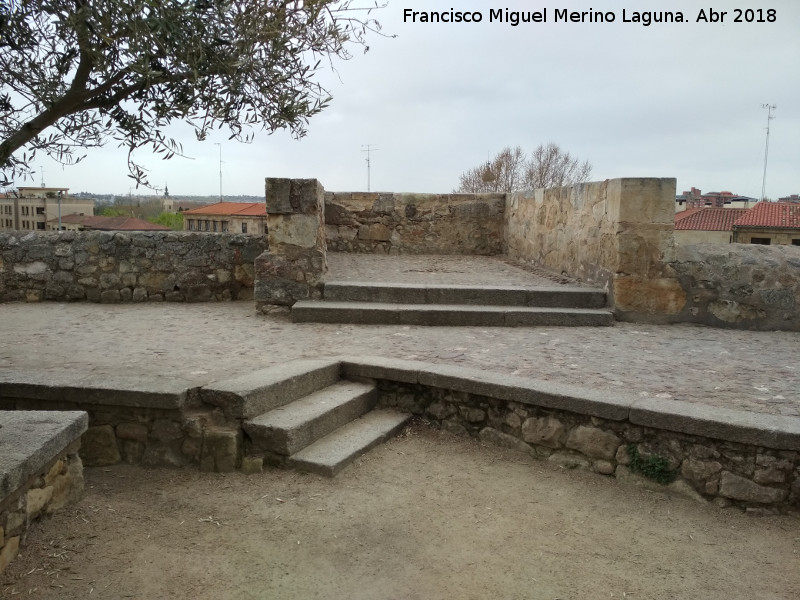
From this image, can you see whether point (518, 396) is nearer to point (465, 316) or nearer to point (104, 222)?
point (465, 316)

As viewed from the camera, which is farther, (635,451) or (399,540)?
(635,451)

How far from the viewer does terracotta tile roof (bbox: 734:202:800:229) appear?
27302mm

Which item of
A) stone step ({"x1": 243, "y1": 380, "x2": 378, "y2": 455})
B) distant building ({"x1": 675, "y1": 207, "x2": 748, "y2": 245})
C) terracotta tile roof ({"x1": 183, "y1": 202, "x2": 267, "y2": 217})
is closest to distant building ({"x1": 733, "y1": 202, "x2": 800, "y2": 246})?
distant building ({"x1": 675, "y1": 207, "x2": 748, "y2": 245})

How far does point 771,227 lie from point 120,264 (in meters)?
28.1

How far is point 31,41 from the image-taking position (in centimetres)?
309

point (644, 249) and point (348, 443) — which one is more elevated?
point (644, 249)

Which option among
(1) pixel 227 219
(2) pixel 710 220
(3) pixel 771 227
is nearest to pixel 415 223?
(1) pixel 227 219

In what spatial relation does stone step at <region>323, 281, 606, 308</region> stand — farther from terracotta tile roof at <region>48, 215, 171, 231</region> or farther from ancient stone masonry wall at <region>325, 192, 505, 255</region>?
terracotta tile roof at <region>48, 215, 171, 231</region>

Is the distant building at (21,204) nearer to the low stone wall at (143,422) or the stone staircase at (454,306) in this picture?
the low stone wall at (143,422)

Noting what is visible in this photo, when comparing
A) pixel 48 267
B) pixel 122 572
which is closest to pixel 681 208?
pixel 48 267

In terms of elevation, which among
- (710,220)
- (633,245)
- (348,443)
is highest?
(710,220)

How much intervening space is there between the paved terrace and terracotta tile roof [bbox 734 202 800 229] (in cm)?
2547

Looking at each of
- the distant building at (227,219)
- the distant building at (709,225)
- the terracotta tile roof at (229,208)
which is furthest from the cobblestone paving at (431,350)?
the distant building at (709,225)

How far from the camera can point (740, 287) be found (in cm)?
594
